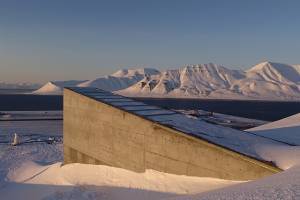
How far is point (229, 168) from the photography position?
1230 cm

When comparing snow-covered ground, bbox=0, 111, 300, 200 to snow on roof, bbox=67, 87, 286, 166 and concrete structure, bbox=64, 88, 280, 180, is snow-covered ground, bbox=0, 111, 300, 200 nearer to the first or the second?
concrete structure, bbox=64, 88, 280, 180

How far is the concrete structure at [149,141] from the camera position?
1255 centimetres

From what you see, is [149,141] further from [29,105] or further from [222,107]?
[222,107]

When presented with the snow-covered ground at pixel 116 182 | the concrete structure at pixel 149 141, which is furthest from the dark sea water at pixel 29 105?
the concrete structure at pixel 149 141

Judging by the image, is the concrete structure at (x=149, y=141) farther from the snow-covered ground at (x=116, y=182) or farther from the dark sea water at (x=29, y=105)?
the dark sea water at (x=29, y=105)

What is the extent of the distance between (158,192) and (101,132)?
18.7ft

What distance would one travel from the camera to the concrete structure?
494 inches

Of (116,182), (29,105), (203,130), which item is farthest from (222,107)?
(116,182)

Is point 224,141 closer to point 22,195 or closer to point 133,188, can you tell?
point 133,188

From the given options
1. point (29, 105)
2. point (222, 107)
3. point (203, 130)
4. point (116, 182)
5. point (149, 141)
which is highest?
point (203, 130)

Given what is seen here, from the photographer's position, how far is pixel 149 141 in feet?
48.6

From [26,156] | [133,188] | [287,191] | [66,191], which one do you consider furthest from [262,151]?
[26,156]

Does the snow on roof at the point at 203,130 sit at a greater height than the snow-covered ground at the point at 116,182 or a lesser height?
greater

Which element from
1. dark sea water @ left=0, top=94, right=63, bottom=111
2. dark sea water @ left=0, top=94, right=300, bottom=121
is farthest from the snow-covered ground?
dark sea water @ left=0, top=94, right=63, bottom=111
